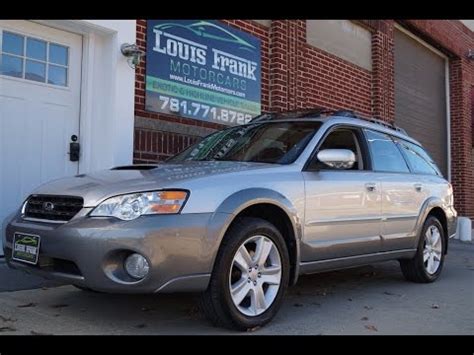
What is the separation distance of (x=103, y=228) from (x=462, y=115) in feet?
44.7

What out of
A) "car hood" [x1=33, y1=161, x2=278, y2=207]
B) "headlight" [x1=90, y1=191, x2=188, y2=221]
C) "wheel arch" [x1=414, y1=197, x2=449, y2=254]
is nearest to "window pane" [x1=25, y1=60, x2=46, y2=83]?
"car hood" [x1=33, y1=161, x2=278, y2=207]

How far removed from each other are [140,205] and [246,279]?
0.92 m

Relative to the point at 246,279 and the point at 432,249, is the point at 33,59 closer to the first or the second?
the point at 246,279

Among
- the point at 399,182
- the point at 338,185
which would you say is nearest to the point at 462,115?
the point at 399,182

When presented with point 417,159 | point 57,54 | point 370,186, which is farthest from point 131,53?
point 417,159

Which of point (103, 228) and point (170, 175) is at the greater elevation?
point (170, 175)

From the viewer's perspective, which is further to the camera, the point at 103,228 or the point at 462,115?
the point at 462,115

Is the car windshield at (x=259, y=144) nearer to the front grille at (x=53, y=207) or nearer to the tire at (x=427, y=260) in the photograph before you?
the front grille at (x=53, y=207)

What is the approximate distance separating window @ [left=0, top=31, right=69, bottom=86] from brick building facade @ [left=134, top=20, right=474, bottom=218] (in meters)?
0.92

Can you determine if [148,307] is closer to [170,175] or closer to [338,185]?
[170,175]

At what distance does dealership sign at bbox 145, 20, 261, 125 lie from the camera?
24.2 feet

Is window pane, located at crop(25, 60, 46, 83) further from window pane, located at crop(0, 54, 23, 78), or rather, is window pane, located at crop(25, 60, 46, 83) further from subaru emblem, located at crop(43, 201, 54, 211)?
subaru emblem, located at crop(43, 201, 54, 211)

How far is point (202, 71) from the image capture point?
313 inches
